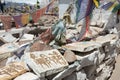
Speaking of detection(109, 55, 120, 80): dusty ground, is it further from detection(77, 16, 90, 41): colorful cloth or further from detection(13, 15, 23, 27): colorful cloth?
detection(13, 15, 23, 27): colorful cloth

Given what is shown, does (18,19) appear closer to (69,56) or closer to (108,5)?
(108,5)

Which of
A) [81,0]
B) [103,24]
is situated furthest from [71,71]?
[103,24]

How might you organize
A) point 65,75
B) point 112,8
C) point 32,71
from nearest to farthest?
1. point 32,71
2. point 65,75
3. point 112,8

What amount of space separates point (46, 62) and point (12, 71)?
1.56 feet

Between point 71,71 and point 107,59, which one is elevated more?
point 71,71

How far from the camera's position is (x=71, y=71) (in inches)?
141

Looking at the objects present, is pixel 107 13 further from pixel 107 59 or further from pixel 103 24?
pixel 107 59

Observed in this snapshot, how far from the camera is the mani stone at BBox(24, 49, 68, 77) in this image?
3.04m

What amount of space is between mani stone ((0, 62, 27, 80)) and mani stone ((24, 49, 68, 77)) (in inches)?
4.2

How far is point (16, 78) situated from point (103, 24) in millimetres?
5433

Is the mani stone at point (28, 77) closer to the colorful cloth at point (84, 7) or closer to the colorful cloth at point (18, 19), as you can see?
the colorful cloth at point (84, 7)

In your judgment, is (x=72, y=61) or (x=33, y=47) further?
(x=33, y=47)

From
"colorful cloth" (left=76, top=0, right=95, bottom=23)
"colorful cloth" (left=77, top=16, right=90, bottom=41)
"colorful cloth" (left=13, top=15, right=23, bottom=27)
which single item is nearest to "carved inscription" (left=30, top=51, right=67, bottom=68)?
Answer: "colorful cloth" (left=77, top=16, right=90, bottom=41)

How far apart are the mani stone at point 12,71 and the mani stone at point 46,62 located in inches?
4.2
